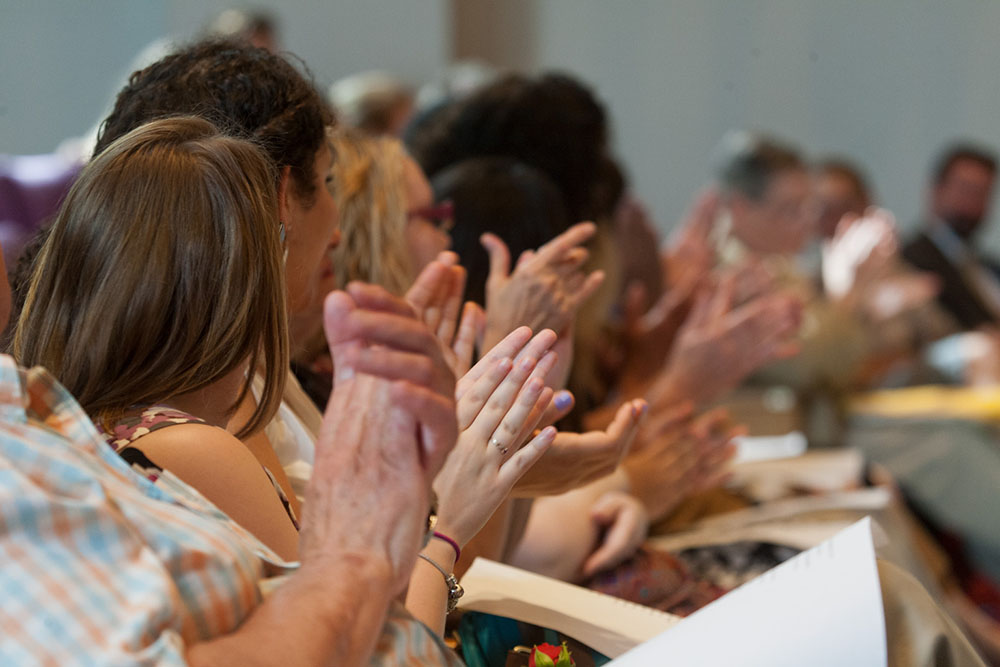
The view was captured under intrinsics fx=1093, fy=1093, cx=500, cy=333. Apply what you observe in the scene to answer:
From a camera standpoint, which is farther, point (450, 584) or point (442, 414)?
point (450, 584)

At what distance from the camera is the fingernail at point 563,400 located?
3.23 ft

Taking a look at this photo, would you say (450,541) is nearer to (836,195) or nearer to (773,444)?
(773,444)

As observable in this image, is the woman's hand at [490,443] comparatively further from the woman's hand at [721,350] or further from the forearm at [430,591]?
the woman's hand at [721,350]

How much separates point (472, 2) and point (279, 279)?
3.94 metres

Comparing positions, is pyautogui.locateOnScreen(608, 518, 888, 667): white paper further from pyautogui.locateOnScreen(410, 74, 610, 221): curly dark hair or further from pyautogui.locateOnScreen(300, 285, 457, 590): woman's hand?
pyautogui.locateOnScreen(410, 74, 610, 221): curly dark hair

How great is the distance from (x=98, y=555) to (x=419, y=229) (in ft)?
3.04

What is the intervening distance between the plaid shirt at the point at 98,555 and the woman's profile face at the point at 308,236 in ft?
1.36

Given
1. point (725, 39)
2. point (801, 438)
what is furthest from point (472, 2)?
point (801, 438)

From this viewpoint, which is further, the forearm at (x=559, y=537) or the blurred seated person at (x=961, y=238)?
the blurred seated person at (x=961, y=238)

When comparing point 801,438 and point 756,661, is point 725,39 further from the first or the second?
point 756,661

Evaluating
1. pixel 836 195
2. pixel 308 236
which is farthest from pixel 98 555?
pixel 836 195

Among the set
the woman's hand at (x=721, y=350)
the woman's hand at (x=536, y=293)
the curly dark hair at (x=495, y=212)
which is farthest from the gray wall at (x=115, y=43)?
the woman's hand at (x=536, y=293)

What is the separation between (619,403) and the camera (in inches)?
77.2

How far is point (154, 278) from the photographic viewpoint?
2.31ft
